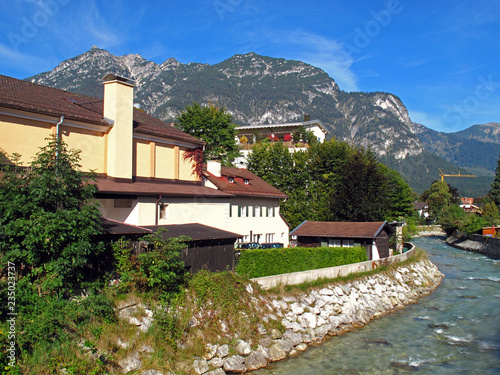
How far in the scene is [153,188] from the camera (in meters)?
27.9

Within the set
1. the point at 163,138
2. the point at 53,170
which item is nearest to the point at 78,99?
the point at 163,138

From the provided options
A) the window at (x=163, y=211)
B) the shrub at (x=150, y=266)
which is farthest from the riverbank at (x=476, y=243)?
the shrub at (x=150, y=266)

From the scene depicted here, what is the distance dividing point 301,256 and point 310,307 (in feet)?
15.4

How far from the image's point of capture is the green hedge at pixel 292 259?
81.6 feet

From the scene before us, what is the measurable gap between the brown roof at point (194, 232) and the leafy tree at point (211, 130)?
25989 mm

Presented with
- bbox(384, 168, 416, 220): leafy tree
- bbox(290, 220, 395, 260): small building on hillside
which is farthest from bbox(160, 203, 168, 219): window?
bbox(384, 168, 416, 220): leafy tree

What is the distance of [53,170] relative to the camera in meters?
16.9

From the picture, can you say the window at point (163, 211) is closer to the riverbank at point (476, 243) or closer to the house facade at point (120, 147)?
the house facade at point (120, 147)

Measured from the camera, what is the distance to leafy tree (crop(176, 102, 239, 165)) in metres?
52.3

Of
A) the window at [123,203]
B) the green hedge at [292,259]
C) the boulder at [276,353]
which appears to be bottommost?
the boulder at [276,353]

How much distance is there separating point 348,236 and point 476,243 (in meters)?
45.5

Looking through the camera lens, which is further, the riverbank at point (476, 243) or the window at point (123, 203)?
the riverbank at point (476, 243)

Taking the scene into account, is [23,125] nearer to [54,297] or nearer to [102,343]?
[54,297]

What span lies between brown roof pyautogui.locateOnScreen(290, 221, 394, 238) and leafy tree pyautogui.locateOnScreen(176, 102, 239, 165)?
53.3 feet
